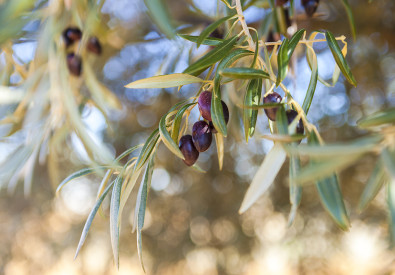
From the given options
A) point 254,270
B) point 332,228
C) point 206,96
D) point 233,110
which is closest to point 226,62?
point 206,96

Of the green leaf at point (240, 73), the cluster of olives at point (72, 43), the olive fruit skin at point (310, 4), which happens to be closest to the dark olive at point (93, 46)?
the cluster of olives at point (72, 43)

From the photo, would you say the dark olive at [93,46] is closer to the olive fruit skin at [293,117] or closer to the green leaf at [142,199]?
the green leaf at [142,199]

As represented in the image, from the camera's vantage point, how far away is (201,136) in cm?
41

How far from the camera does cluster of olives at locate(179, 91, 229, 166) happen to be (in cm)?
40

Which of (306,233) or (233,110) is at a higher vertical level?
(233,110)

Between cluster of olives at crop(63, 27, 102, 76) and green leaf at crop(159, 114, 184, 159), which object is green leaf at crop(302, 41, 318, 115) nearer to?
green leaf at crop(159, 114, 184, 159)

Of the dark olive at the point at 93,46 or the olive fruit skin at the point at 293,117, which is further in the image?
the dark olive at the point at 93,46

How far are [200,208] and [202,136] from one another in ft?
5.81

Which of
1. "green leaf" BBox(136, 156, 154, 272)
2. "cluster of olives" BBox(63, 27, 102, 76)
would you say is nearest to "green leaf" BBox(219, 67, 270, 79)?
"green leaf" BBox(136, 156, 154, 272)

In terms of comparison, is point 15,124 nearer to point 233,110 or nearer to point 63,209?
point 233,110

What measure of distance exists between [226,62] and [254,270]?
205 cm

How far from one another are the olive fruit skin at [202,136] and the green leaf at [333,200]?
16 centimetres

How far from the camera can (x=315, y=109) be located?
170 cm

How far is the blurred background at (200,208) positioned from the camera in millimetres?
1618
